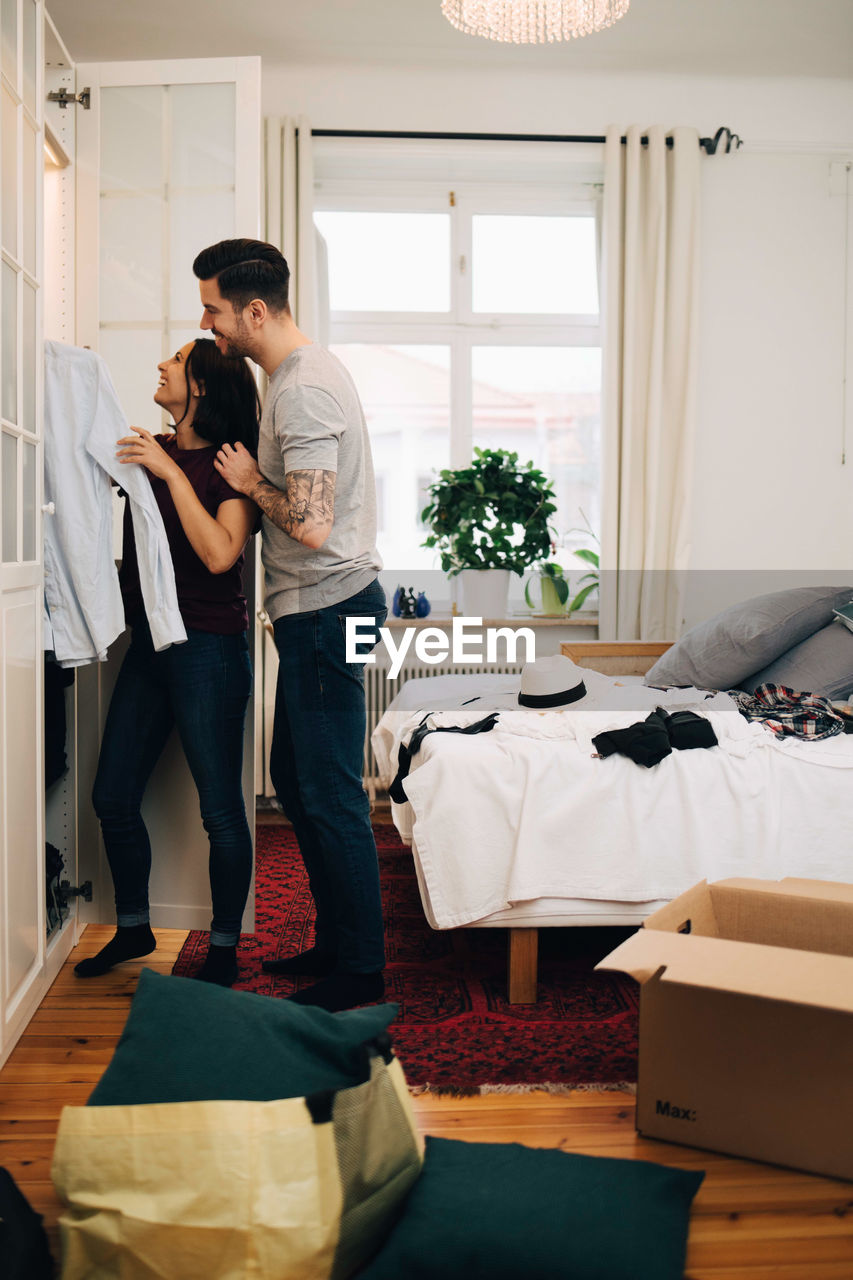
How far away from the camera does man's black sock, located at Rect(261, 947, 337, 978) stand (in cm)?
214

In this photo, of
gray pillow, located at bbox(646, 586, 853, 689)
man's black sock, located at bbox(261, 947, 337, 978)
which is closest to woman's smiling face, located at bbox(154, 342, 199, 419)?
man's black sock, located at bbox(261, 947, 337, 978)

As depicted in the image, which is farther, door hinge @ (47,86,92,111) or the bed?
door hinge @ (47,86,92,111)

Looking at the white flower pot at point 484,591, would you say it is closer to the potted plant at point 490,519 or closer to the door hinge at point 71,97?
the potted plant at point 490,519

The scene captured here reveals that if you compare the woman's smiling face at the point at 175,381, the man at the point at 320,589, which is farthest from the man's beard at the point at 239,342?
the woman's smiling face at the point at 175,381

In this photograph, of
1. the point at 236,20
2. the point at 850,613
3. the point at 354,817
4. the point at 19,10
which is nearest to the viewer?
the point at 19,10

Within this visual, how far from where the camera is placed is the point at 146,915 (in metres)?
2.18

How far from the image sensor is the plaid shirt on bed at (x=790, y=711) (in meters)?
2.26

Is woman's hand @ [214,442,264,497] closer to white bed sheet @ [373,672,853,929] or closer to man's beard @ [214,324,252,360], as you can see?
man's beard @ [214,324,252,360]

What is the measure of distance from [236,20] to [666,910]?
143 inches

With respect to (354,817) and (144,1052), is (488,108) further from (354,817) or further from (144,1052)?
(144,1052)

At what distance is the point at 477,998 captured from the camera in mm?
2072

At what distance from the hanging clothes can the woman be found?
2.3 inches

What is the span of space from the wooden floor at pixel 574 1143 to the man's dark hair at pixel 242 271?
1.44 m

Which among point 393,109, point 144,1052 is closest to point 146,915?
point 144,1052
